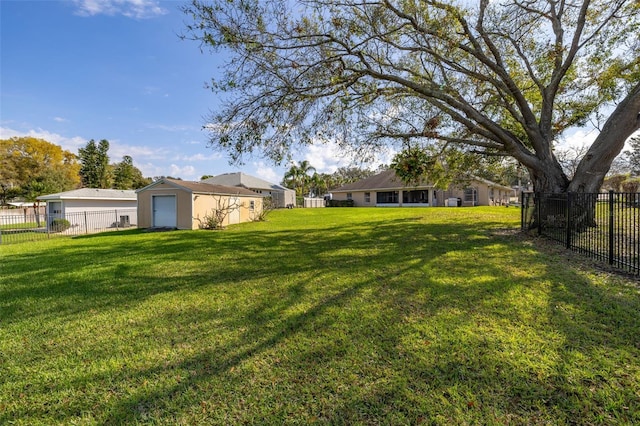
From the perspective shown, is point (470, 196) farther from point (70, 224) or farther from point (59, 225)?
point (59, 225)

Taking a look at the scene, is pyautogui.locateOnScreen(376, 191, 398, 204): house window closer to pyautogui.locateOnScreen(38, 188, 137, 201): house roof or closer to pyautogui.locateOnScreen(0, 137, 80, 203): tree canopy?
pyautogui.locateOnScreen(38, 188, 137, 201): house roof

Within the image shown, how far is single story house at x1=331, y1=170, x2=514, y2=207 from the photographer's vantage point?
3244 centimetres

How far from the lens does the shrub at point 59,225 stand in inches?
767

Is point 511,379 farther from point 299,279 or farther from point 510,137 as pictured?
point 510,137

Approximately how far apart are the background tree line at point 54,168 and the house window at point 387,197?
34866 millimetres

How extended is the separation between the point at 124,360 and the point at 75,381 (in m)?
0.41

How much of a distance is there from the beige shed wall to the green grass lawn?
1038 centimetres

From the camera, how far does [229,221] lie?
752 inches

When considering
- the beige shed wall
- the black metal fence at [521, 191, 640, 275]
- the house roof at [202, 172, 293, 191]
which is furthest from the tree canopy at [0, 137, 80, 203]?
the black metal fence at [521, 191, 640, 275]

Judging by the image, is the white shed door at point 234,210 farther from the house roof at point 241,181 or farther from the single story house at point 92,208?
the house roof at point 241,181

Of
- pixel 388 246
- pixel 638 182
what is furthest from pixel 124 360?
pixel 638 182

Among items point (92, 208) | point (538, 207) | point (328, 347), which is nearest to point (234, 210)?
point (92, 208)

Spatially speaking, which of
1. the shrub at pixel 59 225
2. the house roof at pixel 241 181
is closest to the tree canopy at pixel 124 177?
the house roof at pixel 241 181

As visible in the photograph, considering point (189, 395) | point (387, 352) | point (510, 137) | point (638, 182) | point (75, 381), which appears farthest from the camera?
point (638, 182)
